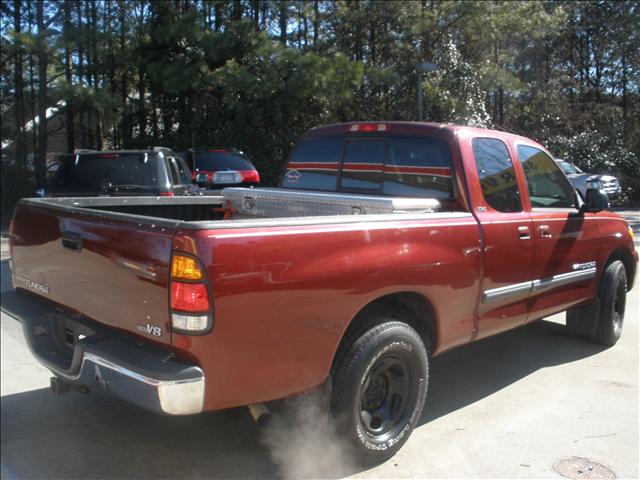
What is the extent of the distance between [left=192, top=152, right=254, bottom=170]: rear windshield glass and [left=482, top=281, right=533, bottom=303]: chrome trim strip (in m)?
9.19

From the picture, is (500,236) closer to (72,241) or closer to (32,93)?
(72,241)

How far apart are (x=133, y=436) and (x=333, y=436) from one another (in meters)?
1.36

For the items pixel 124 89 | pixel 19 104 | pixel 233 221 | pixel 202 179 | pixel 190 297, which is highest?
pixel 124 89

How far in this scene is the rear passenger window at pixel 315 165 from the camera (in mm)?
4930

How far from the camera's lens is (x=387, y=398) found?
12.1 feet

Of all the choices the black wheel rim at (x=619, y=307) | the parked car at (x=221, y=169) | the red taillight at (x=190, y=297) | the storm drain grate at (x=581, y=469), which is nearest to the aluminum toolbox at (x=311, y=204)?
the red taillight at (x=190, y=297)

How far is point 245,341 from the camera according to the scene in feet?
9.26

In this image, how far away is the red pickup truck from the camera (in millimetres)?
2773

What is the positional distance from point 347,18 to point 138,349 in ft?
59.6

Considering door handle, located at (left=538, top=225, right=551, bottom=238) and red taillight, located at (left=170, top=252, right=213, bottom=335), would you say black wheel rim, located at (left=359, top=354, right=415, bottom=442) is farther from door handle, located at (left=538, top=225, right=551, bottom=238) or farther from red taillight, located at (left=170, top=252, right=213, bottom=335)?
door handle, located at (left=538, top=225, right=551, bottom=238)

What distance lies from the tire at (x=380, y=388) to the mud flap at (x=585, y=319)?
2625 millimetres

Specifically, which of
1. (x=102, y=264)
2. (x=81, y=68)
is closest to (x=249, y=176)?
(x=81, y=68)

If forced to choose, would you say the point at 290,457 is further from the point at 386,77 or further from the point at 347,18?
the point at 347,18

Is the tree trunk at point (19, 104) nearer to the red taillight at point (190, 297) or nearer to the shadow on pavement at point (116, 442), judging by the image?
the shadow on pavement at point (116, 442)
